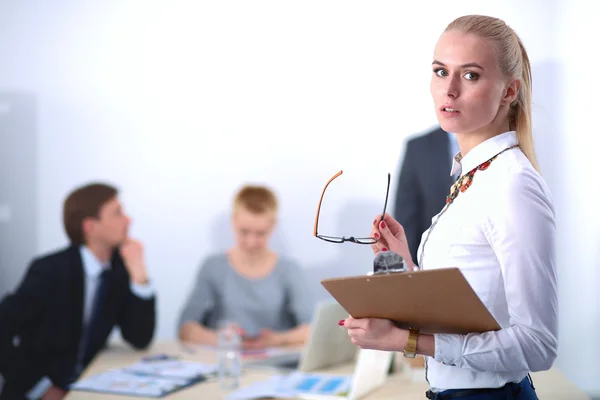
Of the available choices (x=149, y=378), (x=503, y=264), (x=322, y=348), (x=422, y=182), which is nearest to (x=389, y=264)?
(x=503, y=264)

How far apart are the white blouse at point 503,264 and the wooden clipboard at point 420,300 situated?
0.03 metres

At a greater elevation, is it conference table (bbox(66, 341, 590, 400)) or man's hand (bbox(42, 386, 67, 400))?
conference table (bbox(66, 341, 590, 400))

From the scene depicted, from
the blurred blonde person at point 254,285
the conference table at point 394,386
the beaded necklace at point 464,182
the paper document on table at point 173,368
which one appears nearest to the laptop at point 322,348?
the conference table at point 394,386

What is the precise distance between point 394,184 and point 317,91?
73 centimetres

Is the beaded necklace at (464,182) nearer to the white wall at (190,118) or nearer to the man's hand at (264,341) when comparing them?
the man's hand at (264,341)

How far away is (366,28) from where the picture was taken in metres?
3.94

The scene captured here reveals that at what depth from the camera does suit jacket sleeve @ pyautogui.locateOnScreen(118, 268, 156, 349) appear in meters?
3.47

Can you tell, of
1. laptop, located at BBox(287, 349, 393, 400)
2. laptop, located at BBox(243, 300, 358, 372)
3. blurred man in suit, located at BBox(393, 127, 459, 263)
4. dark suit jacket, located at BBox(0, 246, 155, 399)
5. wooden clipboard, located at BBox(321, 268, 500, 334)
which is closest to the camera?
wooden clipboard, located at BBox(321, 268, 500, 334)

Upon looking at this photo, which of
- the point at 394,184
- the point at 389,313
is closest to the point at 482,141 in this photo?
the point at 389,313

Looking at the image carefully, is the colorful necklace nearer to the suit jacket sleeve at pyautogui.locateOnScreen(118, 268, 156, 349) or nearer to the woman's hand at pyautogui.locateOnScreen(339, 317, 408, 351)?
the woman's hand at pyautogui.locateOnScreen(339, 317, 408, 351)

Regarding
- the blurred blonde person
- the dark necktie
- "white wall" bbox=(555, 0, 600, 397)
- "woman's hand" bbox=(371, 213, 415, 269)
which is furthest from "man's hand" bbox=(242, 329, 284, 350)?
"woman's hand" bbox=(371, 213, 415, 269)

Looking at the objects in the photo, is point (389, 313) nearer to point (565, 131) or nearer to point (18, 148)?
point (565, 131)

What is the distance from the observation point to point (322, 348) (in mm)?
2666

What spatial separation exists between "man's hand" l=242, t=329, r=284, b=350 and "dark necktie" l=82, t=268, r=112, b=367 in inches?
38.9
